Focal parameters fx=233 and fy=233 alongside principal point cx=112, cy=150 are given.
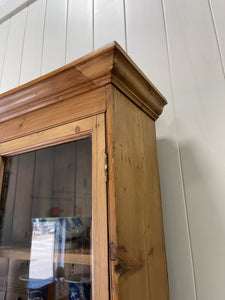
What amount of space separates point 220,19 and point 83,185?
0.70 metres

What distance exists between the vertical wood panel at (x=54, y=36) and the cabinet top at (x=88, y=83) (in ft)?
1.85

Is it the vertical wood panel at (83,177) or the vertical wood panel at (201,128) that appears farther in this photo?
the vertical wood panel at (201,128)

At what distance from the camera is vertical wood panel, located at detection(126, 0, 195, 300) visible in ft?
2.12

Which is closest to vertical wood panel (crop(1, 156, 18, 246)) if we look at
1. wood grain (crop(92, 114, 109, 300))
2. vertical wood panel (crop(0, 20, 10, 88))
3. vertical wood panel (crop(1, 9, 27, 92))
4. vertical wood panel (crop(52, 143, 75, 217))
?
vertical wood panel (crop(52, 143, 75, 217))

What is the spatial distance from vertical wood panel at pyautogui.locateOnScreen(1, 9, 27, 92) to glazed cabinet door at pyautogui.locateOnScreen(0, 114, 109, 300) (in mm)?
764

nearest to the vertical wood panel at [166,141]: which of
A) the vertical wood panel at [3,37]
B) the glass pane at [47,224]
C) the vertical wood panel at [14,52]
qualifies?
the glass pane at [47,224]

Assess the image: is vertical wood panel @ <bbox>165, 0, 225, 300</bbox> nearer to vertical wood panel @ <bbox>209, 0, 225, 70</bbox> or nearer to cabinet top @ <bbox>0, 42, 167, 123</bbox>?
vertical wood panel @ <bbox>209, 0, 225, 70</bbox>

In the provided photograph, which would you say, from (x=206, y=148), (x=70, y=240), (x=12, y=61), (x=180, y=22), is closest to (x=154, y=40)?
(x=180, y=22)

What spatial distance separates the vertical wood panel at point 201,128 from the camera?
0.62 meters

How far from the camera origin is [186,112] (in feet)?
2.45

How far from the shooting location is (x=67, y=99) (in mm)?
578

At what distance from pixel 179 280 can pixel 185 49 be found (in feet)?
2.38

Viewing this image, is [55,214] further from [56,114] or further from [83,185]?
[56,114]

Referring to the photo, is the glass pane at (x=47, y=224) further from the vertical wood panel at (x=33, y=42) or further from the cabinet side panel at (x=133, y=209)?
the vertical wood panel at (x=33, y=42)
